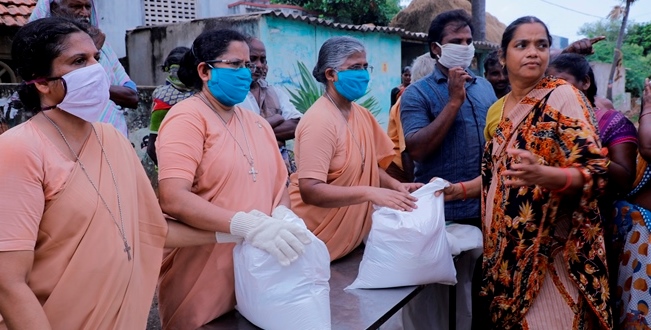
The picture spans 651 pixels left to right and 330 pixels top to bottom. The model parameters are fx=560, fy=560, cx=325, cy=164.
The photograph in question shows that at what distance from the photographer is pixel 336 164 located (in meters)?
2.72

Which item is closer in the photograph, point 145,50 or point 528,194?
point 528,194

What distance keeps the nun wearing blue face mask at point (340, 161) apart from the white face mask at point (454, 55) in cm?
65

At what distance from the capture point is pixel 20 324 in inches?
57.1

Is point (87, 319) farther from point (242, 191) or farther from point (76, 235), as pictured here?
point (242, 191)

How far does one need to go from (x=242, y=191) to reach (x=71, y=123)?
675mm

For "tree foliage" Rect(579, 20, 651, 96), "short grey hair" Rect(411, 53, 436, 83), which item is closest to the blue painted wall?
"short grey hair" Rect(411, 53, 436, 83)

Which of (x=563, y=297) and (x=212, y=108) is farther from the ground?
(x=212, y=108)

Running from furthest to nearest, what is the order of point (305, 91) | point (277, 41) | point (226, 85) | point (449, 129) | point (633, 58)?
1. point (633, 58)
2. point (305, 91)
3. point (277, 41)
4. point (449, 129)
5. point (226, 85)

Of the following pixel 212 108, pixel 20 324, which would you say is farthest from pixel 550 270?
pixel 20 324

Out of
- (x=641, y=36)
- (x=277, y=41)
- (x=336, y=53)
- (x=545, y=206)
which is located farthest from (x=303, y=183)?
(x=641, y=36)

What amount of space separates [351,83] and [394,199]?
26.2 inches

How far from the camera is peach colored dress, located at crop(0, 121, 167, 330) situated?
1479 mm

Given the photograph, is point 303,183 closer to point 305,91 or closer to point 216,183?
point 216,183

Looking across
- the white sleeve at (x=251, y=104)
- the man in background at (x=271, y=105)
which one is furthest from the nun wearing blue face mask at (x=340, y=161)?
the man in background at (x=271, y=105)
